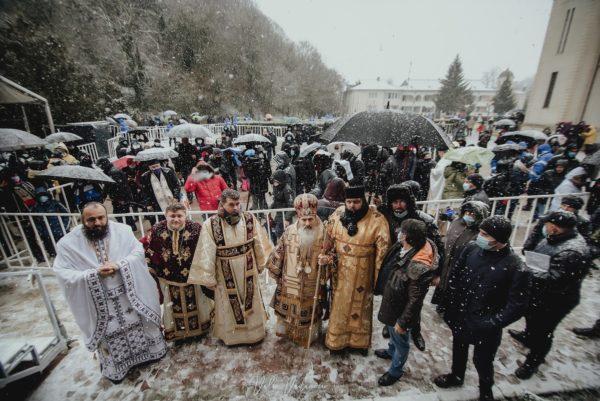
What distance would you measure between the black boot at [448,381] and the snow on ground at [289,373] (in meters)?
0.06

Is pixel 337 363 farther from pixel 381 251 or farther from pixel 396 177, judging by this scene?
pixel 396 177

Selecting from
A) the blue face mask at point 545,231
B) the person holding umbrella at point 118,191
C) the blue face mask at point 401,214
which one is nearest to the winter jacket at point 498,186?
the blue face mask at point 545,231

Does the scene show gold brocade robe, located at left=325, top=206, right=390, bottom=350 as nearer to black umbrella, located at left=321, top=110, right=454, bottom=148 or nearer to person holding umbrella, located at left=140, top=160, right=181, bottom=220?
black umbrella, located at left=321, top=110, right=454, bottom=148

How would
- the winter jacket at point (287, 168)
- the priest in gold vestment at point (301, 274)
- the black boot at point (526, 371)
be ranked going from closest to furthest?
1. the black boot at point (526, 371)
2. the priest in gold vestment at point (301, 274)
3. the winter jacket at point (287, 168)

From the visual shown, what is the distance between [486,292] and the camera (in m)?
2.36

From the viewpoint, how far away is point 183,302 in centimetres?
326

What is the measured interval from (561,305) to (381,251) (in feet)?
6.02

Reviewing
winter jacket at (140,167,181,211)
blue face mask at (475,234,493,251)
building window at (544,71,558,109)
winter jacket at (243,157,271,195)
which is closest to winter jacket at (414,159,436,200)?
winter jacket at (243,157,271,195)

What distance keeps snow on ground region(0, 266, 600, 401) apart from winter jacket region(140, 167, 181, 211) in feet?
9.67

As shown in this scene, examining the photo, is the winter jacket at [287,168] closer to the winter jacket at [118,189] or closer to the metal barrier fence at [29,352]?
the winter jacket at [118,189]

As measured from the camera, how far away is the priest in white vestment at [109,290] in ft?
8.81

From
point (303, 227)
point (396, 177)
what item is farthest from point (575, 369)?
point (396, 177)

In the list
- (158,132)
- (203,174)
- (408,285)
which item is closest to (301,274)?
(408,285)

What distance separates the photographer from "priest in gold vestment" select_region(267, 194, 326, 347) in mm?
2990
